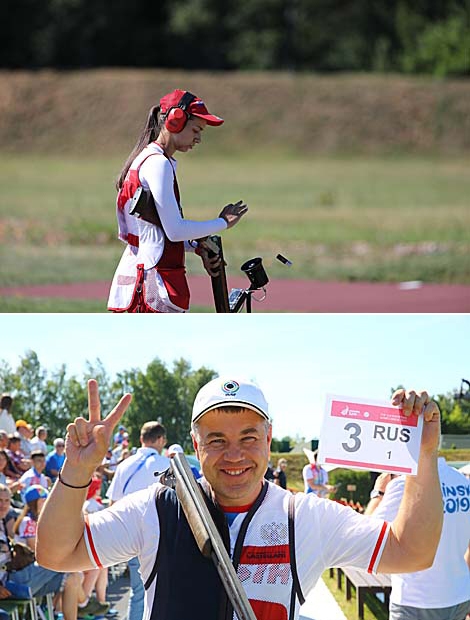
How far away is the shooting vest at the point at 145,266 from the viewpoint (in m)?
5.63

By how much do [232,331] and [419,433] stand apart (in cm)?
118

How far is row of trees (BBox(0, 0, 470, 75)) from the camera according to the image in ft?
211

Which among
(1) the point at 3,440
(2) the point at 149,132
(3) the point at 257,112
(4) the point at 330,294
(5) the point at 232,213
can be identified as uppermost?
(3) the point at 257,112

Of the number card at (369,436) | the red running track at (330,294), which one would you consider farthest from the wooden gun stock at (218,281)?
the red running track at (330,294)

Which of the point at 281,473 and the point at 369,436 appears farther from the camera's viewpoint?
the point at 281,473

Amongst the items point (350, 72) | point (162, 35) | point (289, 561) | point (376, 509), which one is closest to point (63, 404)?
point (376, 509)

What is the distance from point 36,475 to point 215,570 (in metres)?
1.66

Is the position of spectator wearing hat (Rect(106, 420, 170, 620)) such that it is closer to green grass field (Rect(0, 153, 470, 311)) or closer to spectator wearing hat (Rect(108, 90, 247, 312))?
spectator wearing hat (Rect(108, 90, 247, 312))

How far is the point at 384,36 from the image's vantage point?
64.7 m

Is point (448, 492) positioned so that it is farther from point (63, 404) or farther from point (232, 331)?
point (63, 404)

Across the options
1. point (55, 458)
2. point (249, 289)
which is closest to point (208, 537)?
point (55, 458)

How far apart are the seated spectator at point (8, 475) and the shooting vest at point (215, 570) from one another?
156 cm

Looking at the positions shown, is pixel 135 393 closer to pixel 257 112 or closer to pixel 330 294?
pixel 330 294

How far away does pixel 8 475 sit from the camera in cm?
475
